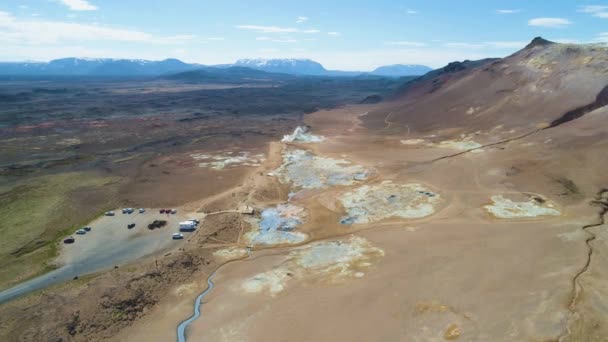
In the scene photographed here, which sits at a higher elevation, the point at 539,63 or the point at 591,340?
the point at 539,63

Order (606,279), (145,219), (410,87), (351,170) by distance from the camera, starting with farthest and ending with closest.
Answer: (410,87), (351,170), (145,219), (606,279)

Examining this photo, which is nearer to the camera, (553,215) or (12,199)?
(553,215)

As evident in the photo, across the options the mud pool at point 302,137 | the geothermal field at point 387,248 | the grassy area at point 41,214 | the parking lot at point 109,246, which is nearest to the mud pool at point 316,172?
the geothermal field at point 387,248

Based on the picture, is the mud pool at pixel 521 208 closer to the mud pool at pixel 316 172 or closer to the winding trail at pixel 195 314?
the mud pool at pixel 316 172

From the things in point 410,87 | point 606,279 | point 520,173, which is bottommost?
point 606,279

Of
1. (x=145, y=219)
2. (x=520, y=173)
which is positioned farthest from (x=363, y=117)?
(x=145, y=219)

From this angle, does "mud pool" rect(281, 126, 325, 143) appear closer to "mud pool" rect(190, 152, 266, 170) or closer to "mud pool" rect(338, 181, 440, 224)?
"mud pool" rect(190, 152, 266, 170)

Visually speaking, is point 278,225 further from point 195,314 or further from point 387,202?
point 195,314

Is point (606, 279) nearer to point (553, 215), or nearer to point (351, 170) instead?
point (553, 215)
